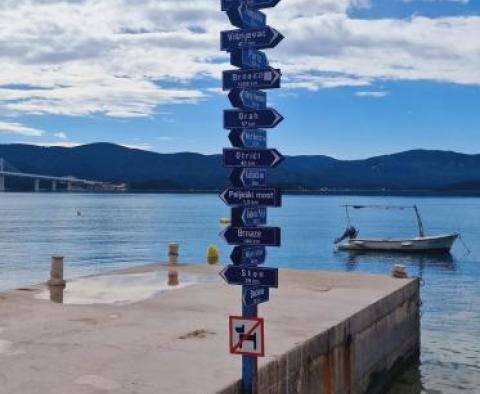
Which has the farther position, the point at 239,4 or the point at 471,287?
the point at 471,287

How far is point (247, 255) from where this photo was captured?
8.33 metres

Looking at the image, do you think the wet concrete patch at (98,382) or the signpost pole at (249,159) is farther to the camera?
the wet concrete patch at (98,382)

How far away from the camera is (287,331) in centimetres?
1209

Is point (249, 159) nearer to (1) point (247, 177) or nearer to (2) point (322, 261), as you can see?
(1) point (247, 177)

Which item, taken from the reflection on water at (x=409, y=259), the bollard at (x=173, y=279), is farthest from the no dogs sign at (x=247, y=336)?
the reflection on water at (x=409, y=259)

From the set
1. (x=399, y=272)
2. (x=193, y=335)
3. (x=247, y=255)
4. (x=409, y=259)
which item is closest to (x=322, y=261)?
(x=409, y=259)

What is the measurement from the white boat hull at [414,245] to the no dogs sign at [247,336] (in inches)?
2254

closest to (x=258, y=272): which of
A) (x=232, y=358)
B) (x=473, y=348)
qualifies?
(x=232, y=358)

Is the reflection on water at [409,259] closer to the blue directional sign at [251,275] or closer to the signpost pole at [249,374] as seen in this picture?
the signpost pole at [249,374]

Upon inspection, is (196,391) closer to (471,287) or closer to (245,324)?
(245,324)

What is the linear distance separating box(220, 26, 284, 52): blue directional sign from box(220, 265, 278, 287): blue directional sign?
2610mm

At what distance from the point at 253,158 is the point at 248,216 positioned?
687 mm

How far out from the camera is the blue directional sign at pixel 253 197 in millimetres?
8234

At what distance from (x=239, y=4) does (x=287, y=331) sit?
5.97m
